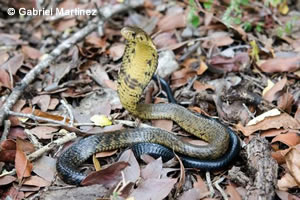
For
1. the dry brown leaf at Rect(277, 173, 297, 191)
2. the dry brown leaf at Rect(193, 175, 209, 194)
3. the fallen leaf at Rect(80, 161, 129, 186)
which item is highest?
the fallen leaf at Rect(80, 161, 129, 186)

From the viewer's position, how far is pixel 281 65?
5.97 metres

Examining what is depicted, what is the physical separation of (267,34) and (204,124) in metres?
2.76

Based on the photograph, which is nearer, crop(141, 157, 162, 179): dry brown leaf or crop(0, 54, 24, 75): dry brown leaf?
crop(141, 157, 162, 179): dry brown leaf

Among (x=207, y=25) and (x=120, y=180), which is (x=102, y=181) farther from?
(x=207, y=25)

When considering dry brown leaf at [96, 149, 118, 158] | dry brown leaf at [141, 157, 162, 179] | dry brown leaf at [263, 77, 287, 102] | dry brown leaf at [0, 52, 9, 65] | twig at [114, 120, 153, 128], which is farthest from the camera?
dry brown leaf at [0, 52, 9, 65]

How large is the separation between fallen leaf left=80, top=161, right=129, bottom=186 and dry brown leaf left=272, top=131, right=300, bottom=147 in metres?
1.85

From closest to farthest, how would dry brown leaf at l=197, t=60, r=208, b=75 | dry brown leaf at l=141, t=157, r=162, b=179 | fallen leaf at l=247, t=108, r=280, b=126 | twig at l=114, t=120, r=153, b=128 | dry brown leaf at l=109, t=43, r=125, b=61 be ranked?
dry brown leaf at l=141, t=157, r=162, b=179, fallen leaf at l=247, t=108, r=280, b=126, twig at l=114, t=120, r=153, b=128, dry brown leaf at l=197, t=60, r=208, b=75, dry brown leaf at l=109, t=43, r=125, b=61

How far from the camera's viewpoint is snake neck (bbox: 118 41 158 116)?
4871 mm

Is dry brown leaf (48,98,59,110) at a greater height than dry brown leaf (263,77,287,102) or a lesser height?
greater

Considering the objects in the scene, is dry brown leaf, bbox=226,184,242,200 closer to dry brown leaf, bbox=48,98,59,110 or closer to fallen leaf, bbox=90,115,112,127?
fallen leaf, bbox=90,115,112,127

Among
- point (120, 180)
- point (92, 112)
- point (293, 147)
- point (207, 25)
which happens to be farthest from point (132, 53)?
point (207, 25)

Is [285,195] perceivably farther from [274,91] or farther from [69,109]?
[69,109]

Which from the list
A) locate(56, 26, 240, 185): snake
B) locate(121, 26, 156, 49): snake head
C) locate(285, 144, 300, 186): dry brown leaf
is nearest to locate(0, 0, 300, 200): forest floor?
locate(285, 144, 300, 186): dry brown leaf

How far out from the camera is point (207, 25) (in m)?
7.16
